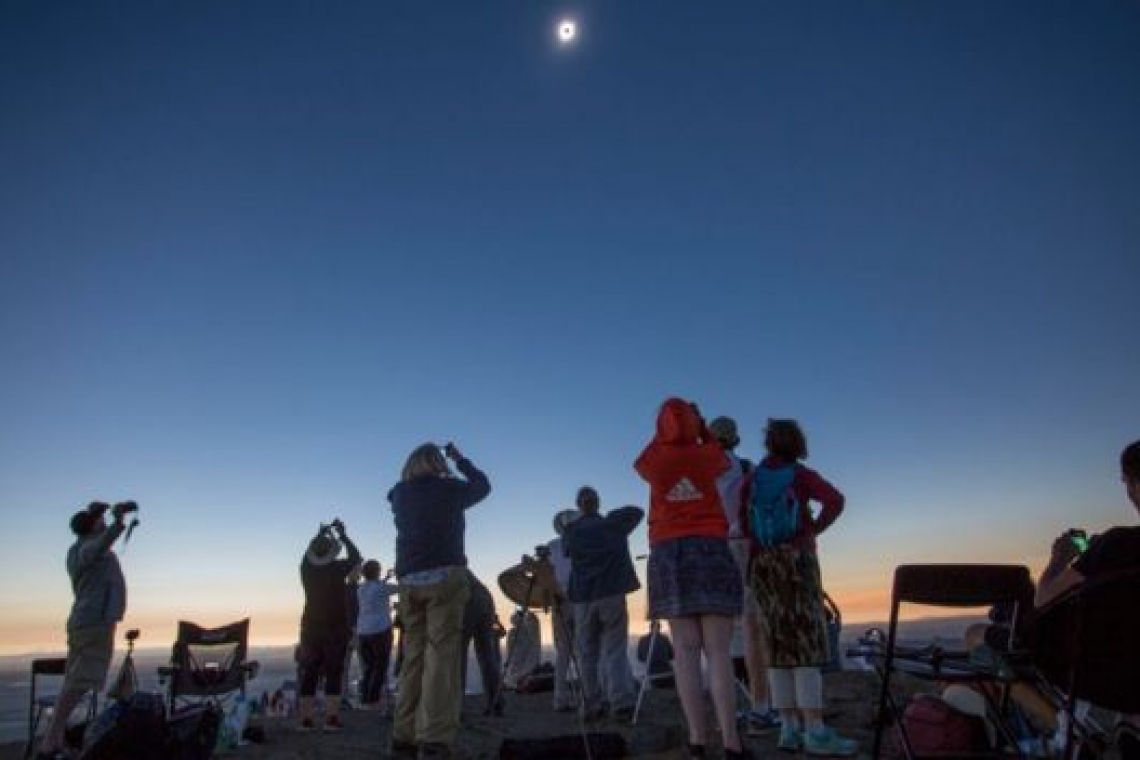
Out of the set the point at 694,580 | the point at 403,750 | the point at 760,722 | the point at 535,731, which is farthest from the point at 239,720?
the point at 694,580

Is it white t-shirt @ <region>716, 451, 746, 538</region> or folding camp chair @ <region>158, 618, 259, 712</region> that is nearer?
white t-shirt @ <region>716, 451, 746, 538</region>

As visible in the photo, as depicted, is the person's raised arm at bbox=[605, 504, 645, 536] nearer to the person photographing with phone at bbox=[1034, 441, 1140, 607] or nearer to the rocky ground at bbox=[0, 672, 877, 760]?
the rocky ground at bbox=[0, 672, 877, 760]

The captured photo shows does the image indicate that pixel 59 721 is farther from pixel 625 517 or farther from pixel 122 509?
pixel 625 517

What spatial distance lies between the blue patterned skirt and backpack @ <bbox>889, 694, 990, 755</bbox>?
4.02 feet

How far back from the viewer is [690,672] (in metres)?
3.62

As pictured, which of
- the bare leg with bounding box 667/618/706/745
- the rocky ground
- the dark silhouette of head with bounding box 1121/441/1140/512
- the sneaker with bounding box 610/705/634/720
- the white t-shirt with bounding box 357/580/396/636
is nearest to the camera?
the dark silhouette of head with bounding box 1121/441/1140/512

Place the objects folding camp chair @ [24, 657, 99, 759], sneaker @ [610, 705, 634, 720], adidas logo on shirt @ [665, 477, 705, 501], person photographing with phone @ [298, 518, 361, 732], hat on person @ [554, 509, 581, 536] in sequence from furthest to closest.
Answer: hat on person @ [554, 509, 581, 536] < person photographing with phone @ [298, 518, 361, 732] < sneaker @ [610, 705, 634, 720] < folding camp chair @ [24, 657, 99, 759] < adidas logo on shirt @ [665, 477, 705, 501]

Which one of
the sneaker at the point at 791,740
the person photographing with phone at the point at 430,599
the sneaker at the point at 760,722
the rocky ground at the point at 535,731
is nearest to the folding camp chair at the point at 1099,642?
the sneaker at the point at 791,740

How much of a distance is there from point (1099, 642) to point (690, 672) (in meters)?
1.90

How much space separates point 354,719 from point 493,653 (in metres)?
2.01

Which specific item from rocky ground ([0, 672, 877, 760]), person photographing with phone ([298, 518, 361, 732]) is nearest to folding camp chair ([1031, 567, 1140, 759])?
rocky ground ([0, 672, 877, 760])

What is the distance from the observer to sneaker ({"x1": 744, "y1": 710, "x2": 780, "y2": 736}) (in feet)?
15.7

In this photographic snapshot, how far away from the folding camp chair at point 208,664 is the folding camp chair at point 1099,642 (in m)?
6.98

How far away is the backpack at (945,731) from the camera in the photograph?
3707 mm
